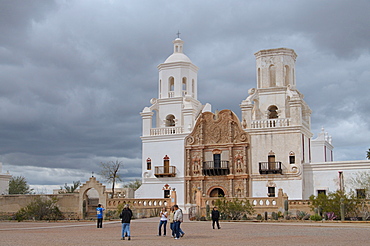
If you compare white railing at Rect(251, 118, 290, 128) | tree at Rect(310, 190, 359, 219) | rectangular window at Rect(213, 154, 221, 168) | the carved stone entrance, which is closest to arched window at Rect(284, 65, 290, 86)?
white railing at Rect(251, 118, 290, 128)

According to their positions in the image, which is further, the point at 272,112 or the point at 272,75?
the point at 272,75

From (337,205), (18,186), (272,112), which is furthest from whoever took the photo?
(18,186)

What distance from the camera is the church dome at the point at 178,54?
160 ft

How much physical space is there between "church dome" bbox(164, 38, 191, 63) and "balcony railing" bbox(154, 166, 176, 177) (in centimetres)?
1116

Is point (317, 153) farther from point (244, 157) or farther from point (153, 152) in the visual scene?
point (153, 152)

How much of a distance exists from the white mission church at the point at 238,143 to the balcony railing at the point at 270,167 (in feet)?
0.29

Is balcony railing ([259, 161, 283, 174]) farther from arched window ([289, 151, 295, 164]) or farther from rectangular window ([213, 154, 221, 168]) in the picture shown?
rectangular window ([213, 154, 221, 168])

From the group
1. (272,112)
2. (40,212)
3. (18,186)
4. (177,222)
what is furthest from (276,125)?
(18,186)

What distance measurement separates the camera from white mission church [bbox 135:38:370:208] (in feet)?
135

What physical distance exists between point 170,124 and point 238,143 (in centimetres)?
846

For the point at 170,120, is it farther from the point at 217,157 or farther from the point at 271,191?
the point at 271,191

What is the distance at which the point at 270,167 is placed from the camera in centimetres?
4166

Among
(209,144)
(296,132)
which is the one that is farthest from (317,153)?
(209,144)

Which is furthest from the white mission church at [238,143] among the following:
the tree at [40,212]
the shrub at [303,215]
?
the tree at [40,212]
